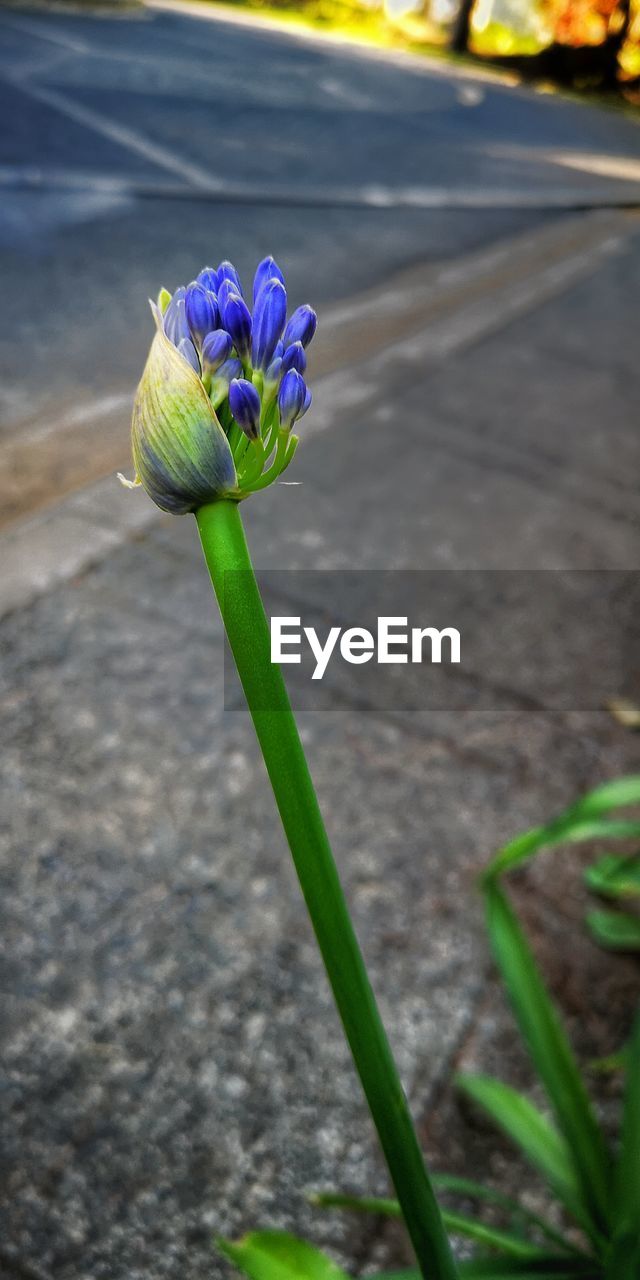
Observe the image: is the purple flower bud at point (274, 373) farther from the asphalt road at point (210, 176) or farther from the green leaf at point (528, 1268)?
Result: the asphalt road at point (210, 176)

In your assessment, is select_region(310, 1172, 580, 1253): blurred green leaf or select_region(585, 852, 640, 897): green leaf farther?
select_region(585, 852, 640, 897): green leaf

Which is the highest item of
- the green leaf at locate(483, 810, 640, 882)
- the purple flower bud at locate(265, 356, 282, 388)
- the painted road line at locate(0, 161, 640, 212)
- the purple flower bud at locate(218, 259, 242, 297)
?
the purple flower bud at locate(218, 259, 242, 297)

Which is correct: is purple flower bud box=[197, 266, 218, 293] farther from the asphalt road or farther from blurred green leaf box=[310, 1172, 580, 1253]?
the asphalt road

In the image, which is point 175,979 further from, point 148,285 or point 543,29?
point 543,29

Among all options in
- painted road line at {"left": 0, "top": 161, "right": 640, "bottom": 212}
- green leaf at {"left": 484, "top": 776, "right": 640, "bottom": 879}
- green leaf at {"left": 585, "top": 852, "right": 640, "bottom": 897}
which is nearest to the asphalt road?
painted road line at {"left": 0, "top": 161, "right": 640, "bottom": 212}

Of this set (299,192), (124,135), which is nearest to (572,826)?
(299,192)

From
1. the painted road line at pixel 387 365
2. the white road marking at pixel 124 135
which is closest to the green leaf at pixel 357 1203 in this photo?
the painted road line at pixel 387 365
